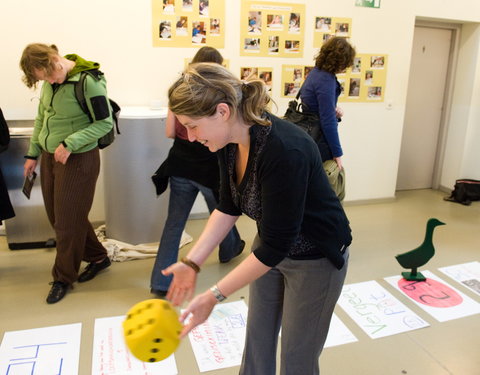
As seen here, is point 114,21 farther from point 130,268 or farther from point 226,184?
point 226,184

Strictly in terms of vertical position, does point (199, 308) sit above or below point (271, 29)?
below

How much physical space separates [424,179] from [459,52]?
1.38 metres

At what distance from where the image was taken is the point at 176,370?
183 centimetres

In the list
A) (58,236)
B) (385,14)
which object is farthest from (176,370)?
(385,14)

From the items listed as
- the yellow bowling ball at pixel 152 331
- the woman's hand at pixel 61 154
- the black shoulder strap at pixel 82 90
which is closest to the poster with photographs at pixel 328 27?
the black shoulder strap at pixel 82 90

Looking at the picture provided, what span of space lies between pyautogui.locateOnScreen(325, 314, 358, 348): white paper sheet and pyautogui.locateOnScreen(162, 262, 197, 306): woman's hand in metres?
1.11

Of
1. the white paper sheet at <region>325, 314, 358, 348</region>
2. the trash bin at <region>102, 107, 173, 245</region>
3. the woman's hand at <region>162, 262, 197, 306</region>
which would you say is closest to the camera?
the woman's hand at <region>162, 262, 197, 306</region>

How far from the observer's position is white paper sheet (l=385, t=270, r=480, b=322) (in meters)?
2.33

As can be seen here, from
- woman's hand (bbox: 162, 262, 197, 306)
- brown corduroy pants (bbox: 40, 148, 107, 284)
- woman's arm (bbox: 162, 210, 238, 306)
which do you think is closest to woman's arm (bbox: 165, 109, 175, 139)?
brown corduroy pants (bbox: 40, 148, 107, 284)

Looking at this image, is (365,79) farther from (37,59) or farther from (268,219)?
(268,219)

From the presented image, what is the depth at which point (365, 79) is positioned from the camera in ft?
12.6

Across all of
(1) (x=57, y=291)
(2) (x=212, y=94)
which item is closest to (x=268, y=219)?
(2) (x=212, y=94)

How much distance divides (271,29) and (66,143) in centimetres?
204

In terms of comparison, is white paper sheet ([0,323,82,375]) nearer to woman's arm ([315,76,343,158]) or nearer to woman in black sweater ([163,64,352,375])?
woman in black sweater ([163,64,352,375])
